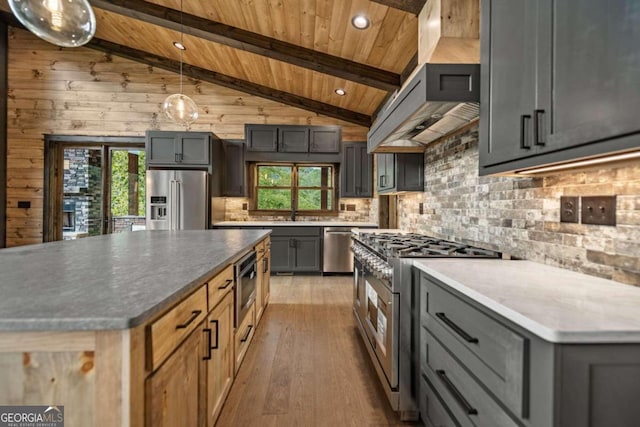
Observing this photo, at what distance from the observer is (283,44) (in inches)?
153

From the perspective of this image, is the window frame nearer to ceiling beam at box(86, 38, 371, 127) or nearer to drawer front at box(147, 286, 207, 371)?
ceiling beam at box(86, 38, 371, 127)

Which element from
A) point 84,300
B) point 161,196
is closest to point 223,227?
point 161,196

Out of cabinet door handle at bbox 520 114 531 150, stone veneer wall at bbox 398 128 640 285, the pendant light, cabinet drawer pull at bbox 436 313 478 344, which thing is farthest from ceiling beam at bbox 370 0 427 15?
cabinet drawer pull at bbox 436 313 478 344

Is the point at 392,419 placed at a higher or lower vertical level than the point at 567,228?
lower

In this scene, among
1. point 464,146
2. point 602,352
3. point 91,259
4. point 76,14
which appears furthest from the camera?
point 464,146

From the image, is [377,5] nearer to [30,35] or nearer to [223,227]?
[223,227]

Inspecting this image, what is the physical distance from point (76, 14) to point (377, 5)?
2258 mm

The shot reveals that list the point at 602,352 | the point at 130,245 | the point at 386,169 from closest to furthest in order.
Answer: the point at 602,352, the point at 130,245, the point at 386,169

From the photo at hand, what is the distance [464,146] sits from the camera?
7.82ft

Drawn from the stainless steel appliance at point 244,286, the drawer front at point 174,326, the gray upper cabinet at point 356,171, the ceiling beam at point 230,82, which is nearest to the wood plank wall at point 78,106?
the ceiling beam at point 230,82

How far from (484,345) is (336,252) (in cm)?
415

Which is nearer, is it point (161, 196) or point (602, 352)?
point (602, 352)

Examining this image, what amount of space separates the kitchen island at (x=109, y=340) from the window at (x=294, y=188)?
4.39 meters

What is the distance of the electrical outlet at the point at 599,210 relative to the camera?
4.09 ft
